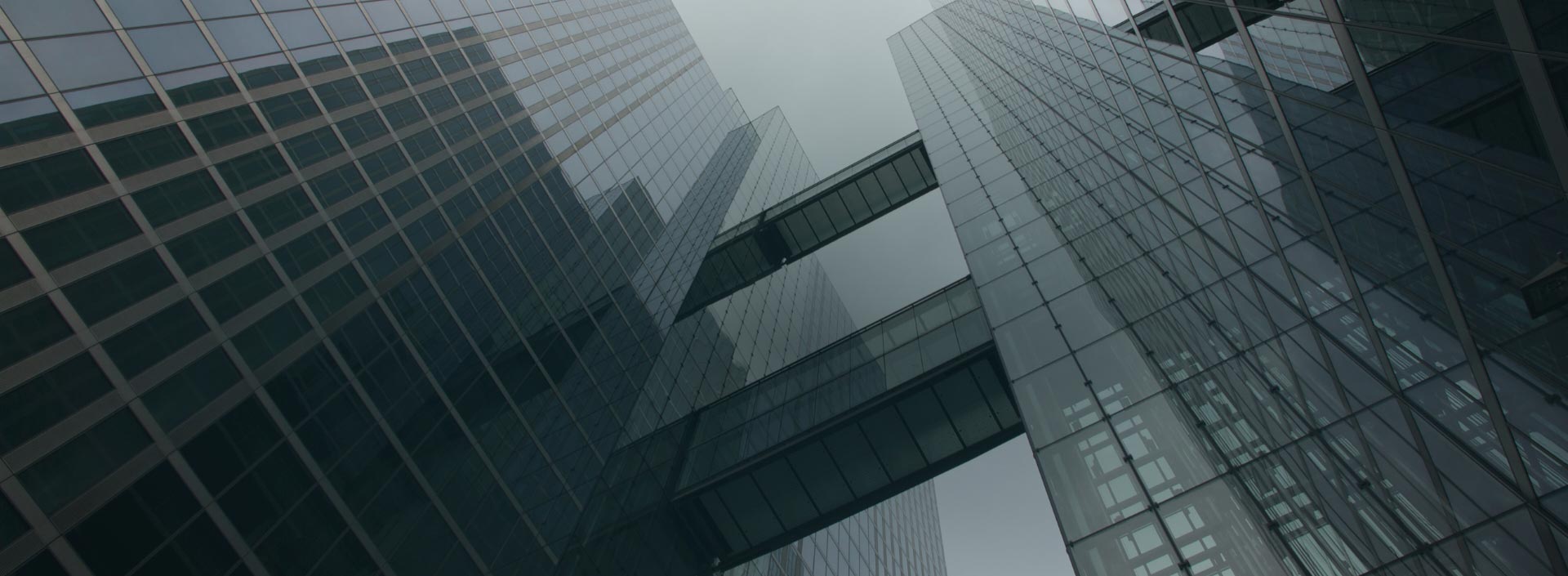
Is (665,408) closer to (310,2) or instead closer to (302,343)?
(302,343)

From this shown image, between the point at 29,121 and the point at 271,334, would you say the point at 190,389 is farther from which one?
the point at 29,121

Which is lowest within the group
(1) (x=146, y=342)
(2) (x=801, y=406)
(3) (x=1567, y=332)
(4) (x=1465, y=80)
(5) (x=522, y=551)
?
(2) (x=801, y=406)

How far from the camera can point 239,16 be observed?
24953 millimetres

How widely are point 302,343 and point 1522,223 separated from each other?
22782mm

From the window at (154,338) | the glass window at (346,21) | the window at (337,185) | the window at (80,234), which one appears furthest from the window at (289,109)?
the window at (154,338)

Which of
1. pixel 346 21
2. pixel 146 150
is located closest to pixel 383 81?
pixel 346 21

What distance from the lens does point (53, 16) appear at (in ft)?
61.5

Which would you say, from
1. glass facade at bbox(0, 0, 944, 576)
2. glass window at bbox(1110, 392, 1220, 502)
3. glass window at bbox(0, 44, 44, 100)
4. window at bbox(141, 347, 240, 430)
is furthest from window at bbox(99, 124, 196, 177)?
glass window at bbox(1110, 392, 1220, 502)

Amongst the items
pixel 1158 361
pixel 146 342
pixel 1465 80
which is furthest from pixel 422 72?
pixel 1465 80

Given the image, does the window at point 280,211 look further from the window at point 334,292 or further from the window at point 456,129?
the window at point 456,129

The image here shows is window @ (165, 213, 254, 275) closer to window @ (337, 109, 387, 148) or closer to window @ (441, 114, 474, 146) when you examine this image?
window @ (337, 109, 387, 148)

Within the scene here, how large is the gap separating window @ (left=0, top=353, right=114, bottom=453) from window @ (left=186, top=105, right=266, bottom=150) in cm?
772

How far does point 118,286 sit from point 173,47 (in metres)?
7.76

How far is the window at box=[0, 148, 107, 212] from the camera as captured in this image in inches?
651
